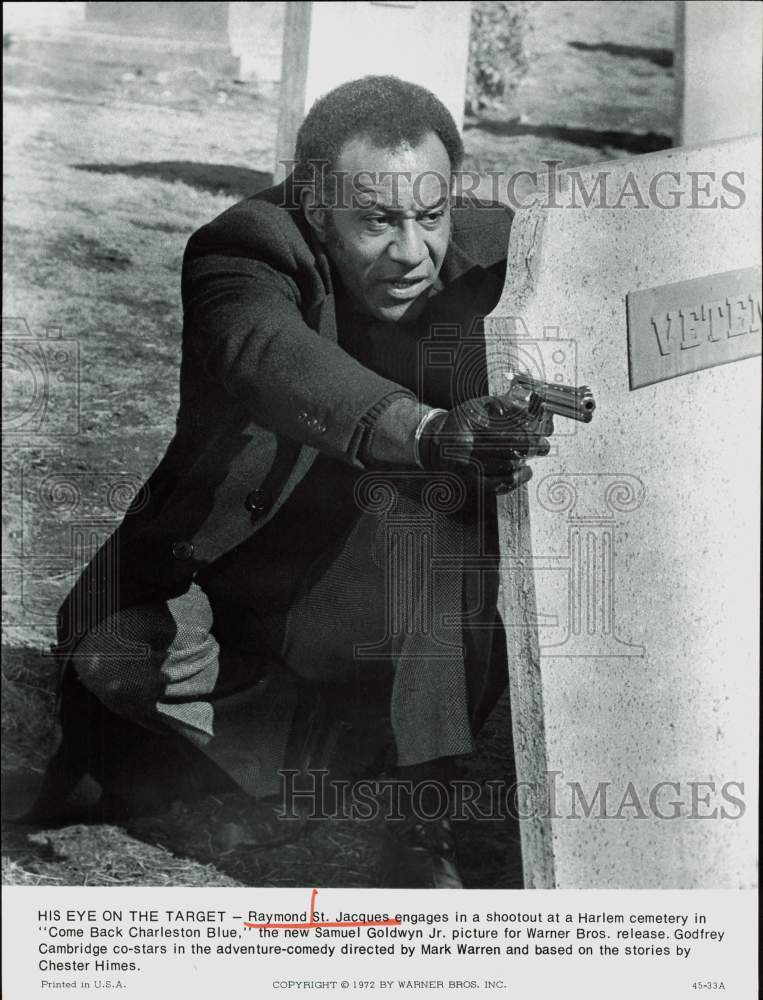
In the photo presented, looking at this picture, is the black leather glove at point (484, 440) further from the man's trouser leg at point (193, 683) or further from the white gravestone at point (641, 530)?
the man's trouser leg at point (193, 683)

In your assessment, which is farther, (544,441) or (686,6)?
(686,6)

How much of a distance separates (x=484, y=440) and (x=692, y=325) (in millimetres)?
571

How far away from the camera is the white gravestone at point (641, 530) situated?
8.52ft

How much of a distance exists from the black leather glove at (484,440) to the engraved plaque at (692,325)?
0.29 metres

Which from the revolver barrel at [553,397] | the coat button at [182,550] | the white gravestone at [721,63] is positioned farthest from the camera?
the white gravestone at [721,63]

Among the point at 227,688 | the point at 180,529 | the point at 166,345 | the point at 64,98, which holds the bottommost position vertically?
the point at 227,688

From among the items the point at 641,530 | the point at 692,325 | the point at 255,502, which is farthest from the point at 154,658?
the point at 692,325

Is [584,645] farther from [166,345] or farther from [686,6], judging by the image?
[686,6]

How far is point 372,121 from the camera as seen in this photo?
2.65 metres

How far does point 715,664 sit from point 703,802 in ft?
1.08

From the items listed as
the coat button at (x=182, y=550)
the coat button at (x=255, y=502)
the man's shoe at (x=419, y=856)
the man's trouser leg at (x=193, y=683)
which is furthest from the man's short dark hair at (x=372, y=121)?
the man's shoe at (x=419, y=856)

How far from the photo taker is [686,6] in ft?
9.45

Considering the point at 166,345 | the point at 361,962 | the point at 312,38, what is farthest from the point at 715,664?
the point at 312,38

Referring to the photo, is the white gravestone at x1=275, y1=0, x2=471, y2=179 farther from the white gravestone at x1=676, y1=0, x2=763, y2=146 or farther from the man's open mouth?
the white gravestone at x1=676, y1=0, x2=763, y2=146
